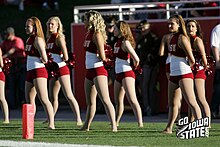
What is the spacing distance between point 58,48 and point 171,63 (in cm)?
257

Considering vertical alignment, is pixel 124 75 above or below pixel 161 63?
above

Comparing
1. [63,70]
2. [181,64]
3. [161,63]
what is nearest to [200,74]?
[181,64]

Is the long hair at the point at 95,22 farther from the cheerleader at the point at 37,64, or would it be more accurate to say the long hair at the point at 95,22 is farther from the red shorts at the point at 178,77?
the red shorts at the point at 178,77

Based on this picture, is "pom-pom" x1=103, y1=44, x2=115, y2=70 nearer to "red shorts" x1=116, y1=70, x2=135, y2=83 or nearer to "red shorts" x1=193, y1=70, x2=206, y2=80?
"red shorts" x1=116, y1=70, x2=135, y2=83

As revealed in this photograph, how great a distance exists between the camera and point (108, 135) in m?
15.3

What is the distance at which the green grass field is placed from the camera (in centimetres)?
1403

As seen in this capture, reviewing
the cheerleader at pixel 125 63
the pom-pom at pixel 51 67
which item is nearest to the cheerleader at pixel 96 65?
the cheerleader at pixel 125 63

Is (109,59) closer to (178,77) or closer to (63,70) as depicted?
(63,70)

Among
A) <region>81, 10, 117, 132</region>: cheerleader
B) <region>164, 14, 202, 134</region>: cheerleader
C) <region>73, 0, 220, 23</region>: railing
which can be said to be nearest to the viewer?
<region>164, 14, 202, 134</region>: cheerleader

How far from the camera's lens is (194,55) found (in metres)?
15.7

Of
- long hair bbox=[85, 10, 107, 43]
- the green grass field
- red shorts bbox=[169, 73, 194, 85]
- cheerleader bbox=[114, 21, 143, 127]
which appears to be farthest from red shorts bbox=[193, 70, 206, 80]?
long hair bbox=[85, 10, 107, 43]

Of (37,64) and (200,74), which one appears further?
(37,64)

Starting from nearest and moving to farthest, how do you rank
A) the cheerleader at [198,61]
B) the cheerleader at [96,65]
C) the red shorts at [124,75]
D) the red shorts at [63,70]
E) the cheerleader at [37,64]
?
the cheerleader at [198,61]
the cheerleader at [96,65]
the cheerleader at [37,64]
the red shorts at [124,75]
the red shorts at [63,70]

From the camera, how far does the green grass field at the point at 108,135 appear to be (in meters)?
14.0
